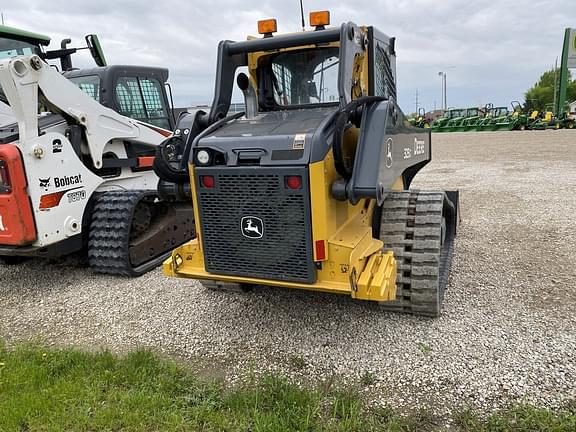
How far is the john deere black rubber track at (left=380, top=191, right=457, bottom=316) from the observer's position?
3564 millimetres

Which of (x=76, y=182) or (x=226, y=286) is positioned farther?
(x=76, y=182)

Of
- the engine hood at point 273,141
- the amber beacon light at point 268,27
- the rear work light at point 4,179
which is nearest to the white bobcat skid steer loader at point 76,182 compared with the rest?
the rear work light at point 4,179

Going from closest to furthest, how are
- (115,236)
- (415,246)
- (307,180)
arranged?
1. (307,180)
2. (415,246)
3. (115,236)

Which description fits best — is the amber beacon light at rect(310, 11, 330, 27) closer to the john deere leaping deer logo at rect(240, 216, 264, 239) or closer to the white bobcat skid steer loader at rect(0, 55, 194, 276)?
the john deere leaping deer logo at rect(240, 216, 264, 239)

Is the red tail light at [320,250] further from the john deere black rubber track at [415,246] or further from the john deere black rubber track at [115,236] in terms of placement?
the john deere black rubber track at [115,236]

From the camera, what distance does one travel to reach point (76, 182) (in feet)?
16.1

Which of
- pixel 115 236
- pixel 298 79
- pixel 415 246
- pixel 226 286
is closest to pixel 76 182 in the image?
pixel 115 236

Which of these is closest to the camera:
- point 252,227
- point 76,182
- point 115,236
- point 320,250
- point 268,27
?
point 320,250

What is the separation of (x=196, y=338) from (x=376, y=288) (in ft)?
5.19

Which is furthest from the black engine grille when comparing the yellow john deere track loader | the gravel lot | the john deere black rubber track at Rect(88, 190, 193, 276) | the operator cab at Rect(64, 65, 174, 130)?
the operator cab at Rect(64, 65, 174, 130)

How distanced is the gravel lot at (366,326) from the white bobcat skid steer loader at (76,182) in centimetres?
45

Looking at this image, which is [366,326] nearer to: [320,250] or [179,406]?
[320,250]

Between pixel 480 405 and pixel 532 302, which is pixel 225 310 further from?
pixel 532 302

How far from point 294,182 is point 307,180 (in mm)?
88
